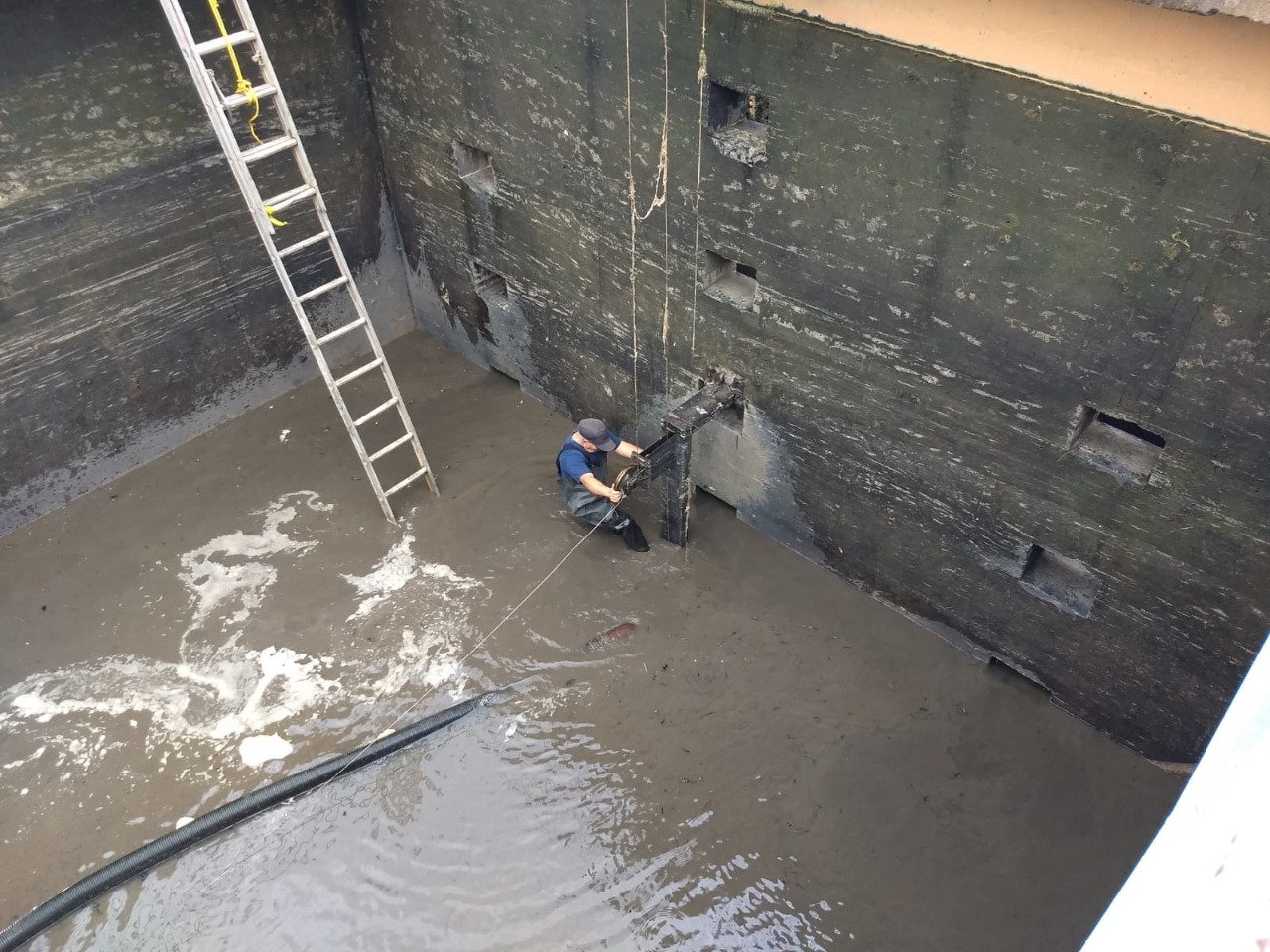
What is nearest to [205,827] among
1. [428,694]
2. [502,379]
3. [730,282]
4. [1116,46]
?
[428,694]

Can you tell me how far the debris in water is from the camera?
20.5 ft

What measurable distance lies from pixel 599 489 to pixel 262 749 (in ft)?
Result: 9.23

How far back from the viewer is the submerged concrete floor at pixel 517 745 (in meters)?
5.04

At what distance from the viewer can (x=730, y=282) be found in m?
6.23

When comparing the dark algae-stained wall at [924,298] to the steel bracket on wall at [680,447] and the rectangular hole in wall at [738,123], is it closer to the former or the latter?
the rectangular hole in wall at [738,123]

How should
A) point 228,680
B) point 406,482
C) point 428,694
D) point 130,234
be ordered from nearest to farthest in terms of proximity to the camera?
point 428,694, point 228,680, point 130,234, point 406,482

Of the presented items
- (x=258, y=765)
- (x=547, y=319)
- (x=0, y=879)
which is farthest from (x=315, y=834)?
(x=547, y=319)

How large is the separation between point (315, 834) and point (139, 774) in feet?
4.30

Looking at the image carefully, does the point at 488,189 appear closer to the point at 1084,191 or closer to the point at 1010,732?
the point at 1084,191

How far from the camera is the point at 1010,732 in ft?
18.7

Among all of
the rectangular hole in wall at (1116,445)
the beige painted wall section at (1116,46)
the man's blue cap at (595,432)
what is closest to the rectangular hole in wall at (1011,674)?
the rectangular hole in wall at (1116,445)

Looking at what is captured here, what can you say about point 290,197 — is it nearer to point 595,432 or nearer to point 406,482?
point 406,482

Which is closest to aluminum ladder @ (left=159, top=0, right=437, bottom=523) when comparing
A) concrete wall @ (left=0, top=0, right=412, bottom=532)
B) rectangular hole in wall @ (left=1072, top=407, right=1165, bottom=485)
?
concrete wall @ (left=0, top=0, right=412, bottom=532)

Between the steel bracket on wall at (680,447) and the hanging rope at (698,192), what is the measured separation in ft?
1.19
